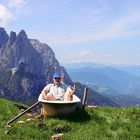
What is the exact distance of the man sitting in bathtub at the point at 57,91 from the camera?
21.2 meters

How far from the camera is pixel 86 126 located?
1812 centimetres

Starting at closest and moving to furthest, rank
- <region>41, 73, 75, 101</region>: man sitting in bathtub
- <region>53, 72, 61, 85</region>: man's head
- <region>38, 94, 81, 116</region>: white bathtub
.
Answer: <region>38, 94, 81, 116</region>: white bathtub
<region>41, 73, 75, 101</region>: man sitting in bathtub
<region>53, 72, 61, 85</region>: man's head

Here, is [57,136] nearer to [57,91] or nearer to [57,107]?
[57,107]

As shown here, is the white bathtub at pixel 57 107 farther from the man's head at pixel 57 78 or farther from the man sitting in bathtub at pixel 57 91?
the man's head at pixel 57 78

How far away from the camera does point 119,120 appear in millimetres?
19047

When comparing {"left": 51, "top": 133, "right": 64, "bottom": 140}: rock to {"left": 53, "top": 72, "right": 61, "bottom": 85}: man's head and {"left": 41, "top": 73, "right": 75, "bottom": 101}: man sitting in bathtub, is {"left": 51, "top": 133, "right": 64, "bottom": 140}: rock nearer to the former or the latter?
{"left": 41, "top": 73, "right": 75, "bottom": 101}: man sitting in bathtub

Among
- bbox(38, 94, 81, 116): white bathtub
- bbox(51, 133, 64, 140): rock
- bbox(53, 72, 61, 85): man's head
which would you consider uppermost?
bbox(53, 72, 61, 85): man's head

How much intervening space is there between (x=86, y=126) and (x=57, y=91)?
4211 millimetres

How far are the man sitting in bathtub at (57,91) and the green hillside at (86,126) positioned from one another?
1.32 meters

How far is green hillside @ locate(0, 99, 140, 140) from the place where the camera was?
16.3 metres

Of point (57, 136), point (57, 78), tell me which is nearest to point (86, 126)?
point (57, 136)

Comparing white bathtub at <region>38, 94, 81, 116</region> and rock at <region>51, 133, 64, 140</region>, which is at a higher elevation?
white bathtub at <region>38, 94, 81, 116</region>

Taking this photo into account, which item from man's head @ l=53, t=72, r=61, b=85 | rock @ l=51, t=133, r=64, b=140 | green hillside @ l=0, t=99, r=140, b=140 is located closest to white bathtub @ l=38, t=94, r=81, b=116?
green hillside @ l=0, t=99, r=140, b=140

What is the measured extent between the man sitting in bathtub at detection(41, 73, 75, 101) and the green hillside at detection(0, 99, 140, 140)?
4.32 ft
